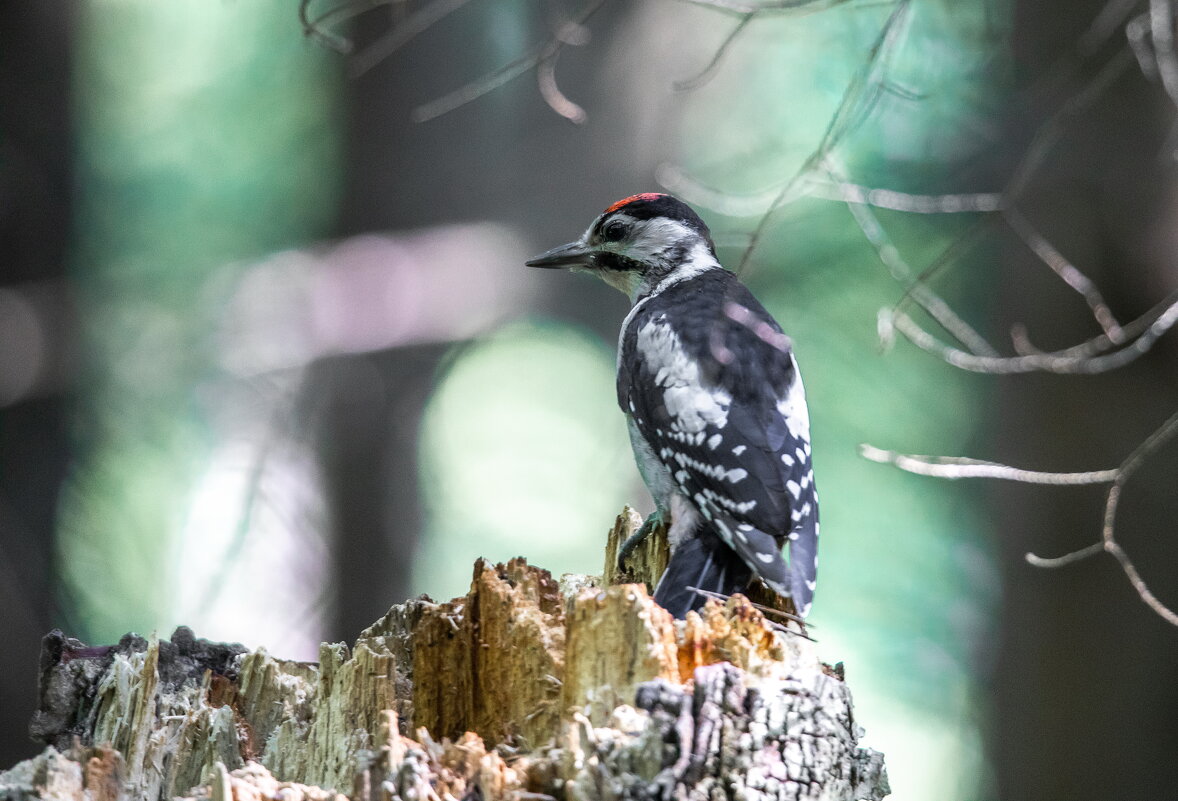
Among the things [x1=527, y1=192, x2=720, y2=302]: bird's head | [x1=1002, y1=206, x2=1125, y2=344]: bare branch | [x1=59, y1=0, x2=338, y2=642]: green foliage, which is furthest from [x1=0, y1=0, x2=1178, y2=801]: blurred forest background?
[x1=527, y1=192, x2=720, y2=302]: bird's head

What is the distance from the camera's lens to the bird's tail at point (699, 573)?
9.20 ft

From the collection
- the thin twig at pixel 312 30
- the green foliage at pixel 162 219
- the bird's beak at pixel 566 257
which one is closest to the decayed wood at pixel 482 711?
the thin twig at pixel 312 30

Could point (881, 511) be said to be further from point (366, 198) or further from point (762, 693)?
point (762, 693)

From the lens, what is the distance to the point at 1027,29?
5422mm

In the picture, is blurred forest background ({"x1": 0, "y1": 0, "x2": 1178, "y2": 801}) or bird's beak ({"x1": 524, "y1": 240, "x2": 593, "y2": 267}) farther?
blurred forest background ({"x1": 0, "y1": 0, "x2": 1178, "y2": 801})

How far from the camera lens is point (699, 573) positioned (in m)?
2.95

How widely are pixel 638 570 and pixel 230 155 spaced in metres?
5.00

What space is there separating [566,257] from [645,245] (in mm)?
305

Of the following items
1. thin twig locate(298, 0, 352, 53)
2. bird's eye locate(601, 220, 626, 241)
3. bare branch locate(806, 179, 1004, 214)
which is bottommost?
bare branch locate(806, 179, 1004, 214)

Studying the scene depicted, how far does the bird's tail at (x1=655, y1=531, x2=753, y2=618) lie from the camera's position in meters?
2.80

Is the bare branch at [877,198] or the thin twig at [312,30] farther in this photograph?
the thin twig at [312,30]

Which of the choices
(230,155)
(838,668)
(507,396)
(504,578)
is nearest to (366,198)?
(507,396)

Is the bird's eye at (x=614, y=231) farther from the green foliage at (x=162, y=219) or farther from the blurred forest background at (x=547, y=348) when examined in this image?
the green foliage at (x=162, y=219)

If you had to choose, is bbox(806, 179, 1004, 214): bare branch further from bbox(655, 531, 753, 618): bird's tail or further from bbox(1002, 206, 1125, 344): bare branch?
bbox(655, 531, 753, 618): bird's tail
